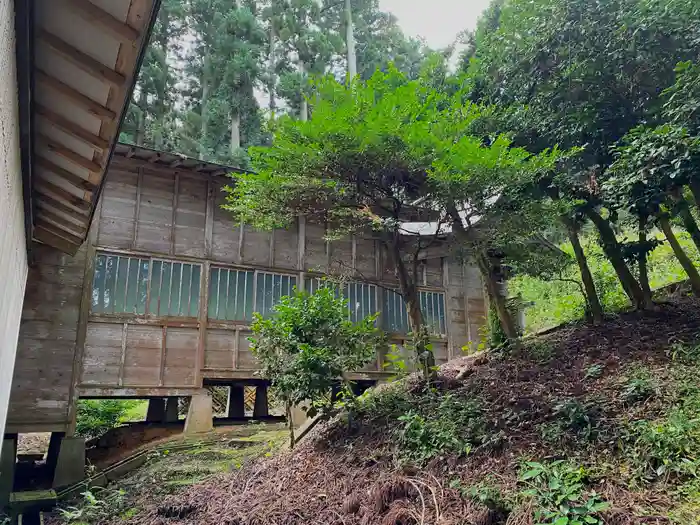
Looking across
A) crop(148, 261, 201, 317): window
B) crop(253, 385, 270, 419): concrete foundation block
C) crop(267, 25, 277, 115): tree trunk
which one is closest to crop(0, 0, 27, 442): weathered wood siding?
crop(148, 261, 201, 317): window

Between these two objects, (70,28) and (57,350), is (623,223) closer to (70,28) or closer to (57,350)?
(70,28)

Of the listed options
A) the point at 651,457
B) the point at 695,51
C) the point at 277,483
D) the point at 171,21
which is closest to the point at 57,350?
the point at 277,483

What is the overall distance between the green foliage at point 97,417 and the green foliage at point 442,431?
9888mm

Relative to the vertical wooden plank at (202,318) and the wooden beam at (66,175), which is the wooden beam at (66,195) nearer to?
the wooden beam at (66,175)

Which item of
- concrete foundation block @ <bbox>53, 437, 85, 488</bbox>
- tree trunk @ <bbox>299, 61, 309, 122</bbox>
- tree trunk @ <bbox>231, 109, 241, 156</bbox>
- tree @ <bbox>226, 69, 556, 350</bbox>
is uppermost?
tree trunk @ <bbox>299, 61, 309, 122</bbox>

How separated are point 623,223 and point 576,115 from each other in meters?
1.71

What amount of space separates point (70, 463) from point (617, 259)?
9614mm

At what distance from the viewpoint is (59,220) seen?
649cm

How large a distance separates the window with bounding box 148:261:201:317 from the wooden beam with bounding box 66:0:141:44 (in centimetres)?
786

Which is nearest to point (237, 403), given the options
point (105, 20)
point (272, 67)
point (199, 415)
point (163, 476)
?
point (199, 415)

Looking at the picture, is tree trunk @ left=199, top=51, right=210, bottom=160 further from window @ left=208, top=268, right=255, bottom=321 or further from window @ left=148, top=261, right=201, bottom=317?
window @ left=148, top=261, right=201, bottom=317

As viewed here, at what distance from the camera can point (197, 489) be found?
6.22 m

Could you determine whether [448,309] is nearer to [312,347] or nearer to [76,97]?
[312,347]

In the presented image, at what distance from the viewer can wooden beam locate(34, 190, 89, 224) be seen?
5.29m
